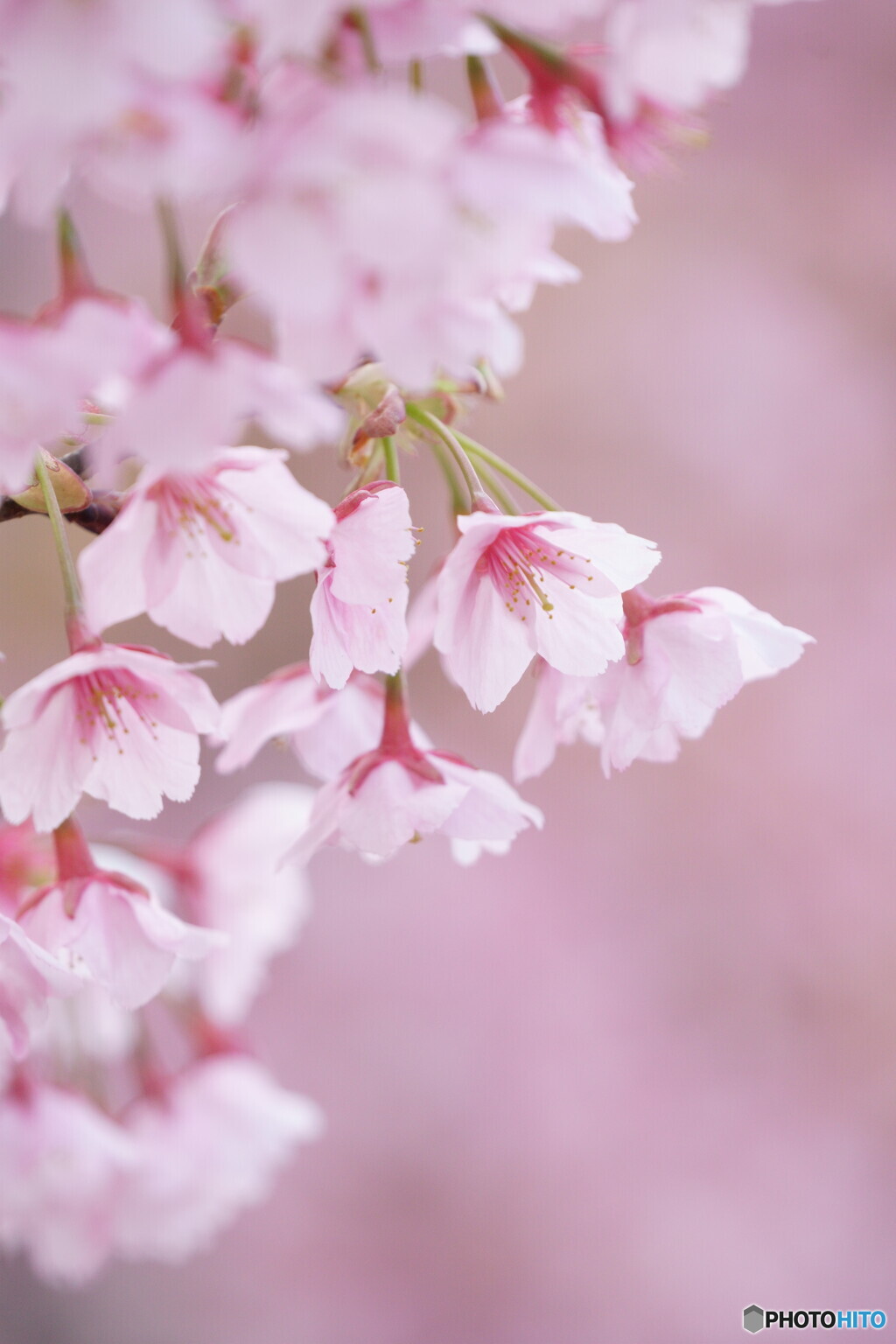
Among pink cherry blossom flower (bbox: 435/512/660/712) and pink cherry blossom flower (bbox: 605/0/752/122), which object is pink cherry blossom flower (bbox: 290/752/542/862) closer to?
pink cherry blossom flower (bbox: 435/512/660/712)

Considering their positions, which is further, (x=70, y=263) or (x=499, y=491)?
(x=499, y=491)

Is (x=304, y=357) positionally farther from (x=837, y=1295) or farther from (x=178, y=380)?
(x=837, y=1295)

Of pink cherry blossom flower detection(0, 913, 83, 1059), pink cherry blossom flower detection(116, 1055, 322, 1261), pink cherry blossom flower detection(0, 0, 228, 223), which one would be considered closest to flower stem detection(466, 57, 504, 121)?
pink cherry blossom flower detection(0, 0, 228, 223)

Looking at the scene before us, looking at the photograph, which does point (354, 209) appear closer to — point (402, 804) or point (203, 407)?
point (203, 407)

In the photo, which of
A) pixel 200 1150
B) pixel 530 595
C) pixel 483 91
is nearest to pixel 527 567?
pixel 530 595

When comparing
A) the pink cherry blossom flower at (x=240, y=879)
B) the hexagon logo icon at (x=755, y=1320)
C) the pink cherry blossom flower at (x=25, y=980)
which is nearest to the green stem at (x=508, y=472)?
the pink cherry blossom flower at (x=25, y=980)

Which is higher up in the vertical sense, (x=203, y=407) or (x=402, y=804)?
(x=203, y=407)

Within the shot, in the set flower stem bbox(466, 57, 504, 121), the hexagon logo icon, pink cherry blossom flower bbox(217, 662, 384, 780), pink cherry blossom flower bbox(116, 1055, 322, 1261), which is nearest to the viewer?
flower stem bbox(466, 57, 504, 121)
